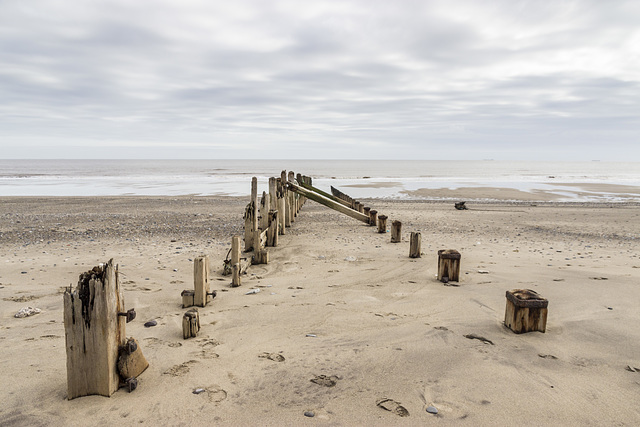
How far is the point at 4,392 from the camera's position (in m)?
3.17

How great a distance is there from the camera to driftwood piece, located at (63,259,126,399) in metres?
2.90

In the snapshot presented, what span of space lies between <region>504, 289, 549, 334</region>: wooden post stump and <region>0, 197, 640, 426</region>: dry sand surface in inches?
3.9

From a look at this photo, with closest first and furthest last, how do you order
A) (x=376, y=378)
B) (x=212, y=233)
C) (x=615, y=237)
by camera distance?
(x=376, y=378) → (x=615, y=237) → (x=212, y=233)

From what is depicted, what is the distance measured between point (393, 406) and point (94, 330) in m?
2.35

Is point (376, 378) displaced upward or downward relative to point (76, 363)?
downward

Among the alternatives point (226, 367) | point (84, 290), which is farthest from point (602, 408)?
point (84, 290)

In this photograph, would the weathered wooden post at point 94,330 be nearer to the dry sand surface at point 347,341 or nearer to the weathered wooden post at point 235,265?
the dry sand surface at point 347,341

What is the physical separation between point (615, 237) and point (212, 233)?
11830 millimetres

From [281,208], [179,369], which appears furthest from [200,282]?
[281,208]

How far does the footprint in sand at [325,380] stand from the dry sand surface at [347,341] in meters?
0.02

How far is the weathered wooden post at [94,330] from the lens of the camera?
290cm

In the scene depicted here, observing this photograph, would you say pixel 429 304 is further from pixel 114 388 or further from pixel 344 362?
pixel 114 388

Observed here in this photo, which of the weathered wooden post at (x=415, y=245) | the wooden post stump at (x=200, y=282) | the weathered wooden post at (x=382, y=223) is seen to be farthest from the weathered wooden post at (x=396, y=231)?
the wooden post stump at (x=200, y=282)

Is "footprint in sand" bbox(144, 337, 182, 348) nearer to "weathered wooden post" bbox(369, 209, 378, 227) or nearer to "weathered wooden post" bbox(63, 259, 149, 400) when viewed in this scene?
"weathered wooden post" bbox(63, 259, 149, 400)
